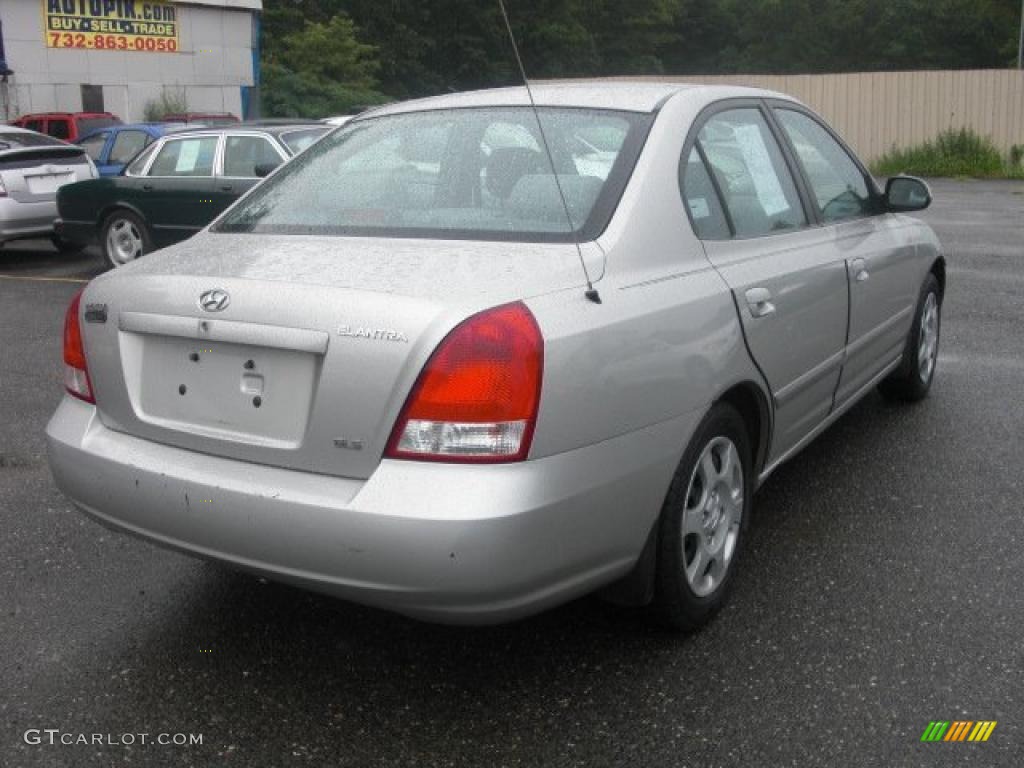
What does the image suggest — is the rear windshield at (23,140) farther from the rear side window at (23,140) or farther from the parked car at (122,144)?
the parked car at (122,144)

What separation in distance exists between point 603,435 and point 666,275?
60 centimetres

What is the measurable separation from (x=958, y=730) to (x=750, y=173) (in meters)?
1.98

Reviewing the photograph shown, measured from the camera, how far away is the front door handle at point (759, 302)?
11.8ft

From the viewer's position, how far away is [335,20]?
38.3m

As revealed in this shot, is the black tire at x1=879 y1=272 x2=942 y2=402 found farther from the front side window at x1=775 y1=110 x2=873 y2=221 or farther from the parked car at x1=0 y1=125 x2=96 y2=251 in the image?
the parked car at x1=0 y1=125 x2=96 y2=251

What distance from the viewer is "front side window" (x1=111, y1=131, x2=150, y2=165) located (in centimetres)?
1525

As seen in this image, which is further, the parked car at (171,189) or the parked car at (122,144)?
the parked car at (122,144)

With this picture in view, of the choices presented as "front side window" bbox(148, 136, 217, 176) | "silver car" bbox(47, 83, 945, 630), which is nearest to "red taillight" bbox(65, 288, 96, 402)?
"silver car" bbox(47, 83, 945, 630)

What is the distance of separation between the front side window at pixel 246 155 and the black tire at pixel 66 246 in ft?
7.23

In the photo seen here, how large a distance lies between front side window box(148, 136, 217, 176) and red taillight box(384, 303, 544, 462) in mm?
8971

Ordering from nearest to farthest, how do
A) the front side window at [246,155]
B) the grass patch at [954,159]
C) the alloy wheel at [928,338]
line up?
the alloy wheel at [928,338]
the front side window at [246,155]
the grass patch at [954,159]

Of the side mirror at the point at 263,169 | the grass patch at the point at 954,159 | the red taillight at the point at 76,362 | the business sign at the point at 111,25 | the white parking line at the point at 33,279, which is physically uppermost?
the business sign at the point at 111,25

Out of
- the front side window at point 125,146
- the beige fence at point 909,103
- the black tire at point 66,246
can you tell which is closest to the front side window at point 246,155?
the black tire at point 66,246

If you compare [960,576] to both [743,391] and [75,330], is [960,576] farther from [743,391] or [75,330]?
[75,330]
